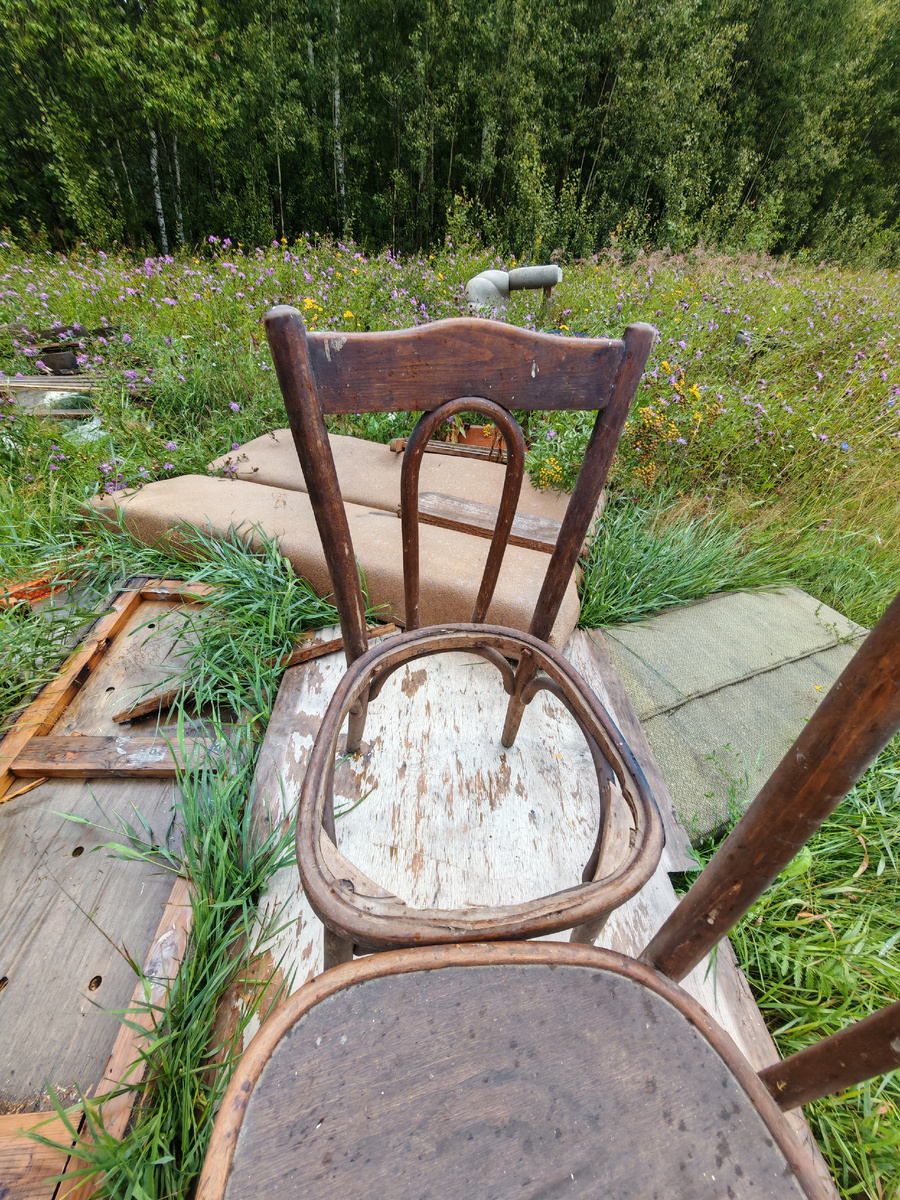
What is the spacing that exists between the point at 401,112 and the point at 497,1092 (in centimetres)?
1670

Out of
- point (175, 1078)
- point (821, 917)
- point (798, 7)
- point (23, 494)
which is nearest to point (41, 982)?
point (175, 1078)

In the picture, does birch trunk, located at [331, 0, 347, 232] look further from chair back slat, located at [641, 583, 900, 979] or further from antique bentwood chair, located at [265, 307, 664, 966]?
chair back slat, located at [641, 583, 900, 979]

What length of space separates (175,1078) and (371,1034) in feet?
1.97

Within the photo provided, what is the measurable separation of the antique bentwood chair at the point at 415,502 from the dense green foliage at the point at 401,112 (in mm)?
9848

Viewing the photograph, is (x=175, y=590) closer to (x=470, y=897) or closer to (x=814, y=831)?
(x=470, y=897)

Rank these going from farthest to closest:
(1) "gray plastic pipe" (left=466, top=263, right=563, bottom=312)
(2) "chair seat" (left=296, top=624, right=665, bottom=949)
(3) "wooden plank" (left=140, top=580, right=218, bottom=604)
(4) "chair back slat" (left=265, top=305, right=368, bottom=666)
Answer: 1. (1) "gray plastic pipe" (left=466, top=263, right=563, bottom=312)
2. (3) "wooden plank" (left=140, top=580, right=218, bottom=604)
3. (4) "chair back slat" (left=265, top=305, right=368, bottom=666)
4. (2) "chair seat" (left=296, top=624, right=665, bottom=949)

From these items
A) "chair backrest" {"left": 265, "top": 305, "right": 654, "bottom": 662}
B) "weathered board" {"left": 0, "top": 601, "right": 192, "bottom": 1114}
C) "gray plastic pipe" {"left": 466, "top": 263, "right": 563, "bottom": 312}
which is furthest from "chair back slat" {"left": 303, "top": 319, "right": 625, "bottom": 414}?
→ "gray plastic pipe" {"left": 466, "top": 263, "right": 563, "bottom": 312}

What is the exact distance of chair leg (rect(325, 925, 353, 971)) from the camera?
2.05ft

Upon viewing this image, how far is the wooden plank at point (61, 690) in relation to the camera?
131 cm

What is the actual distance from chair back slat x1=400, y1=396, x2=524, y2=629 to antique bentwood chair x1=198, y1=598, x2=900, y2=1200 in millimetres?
616

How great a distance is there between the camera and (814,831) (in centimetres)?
43

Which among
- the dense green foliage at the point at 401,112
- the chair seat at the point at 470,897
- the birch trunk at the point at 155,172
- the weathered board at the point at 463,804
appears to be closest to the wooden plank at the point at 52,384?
the weathered board at the point at 463,804

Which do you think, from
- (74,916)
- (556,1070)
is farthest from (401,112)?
(556,1070)

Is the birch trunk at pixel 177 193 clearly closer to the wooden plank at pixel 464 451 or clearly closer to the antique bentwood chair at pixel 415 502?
the wooden plank at pixel 464 451
